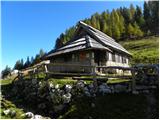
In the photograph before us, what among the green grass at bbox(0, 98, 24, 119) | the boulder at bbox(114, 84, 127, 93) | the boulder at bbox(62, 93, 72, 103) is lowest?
the green grass at bbox(0, 98, 24, 119)

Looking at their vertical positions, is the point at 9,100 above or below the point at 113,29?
below

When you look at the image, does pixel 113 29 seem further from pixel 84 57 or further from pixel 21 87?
pixel 21 87

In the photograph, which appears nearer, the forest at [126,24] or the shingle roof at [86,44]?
the shingle roof at [86,44]

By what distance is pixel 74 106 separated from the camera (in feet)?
64.4

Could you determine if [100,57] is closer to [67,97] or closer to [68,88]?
[68,88]

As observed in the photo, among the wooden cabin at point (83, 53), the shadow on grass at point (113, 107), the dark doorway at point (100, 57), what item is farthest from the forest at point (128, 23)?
the shadow on grass at point (113, 107)

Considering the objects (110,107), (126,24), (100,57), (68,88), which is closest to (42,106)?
(68,88)

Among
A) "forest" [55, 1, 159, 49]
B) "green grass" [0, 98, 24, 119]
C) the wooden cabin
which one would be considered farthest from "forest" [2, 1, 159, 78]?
"green grass" [0, 98, 24, 119]

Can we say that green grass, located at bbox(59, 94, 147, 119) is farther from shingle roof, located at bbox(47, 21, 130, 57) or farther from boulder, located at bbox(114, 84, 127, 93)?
shingle roof, located at bbox(47, 21, 130, 57)

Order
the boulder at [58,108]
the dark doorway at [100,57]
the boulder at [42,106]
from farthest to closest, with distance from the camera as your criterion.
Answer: the dark doorway at [100,57], the boulder at [42,106], the boulder at [58,108]

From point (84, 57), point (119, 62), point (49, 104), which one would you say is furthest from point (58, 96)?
point (119, 62)

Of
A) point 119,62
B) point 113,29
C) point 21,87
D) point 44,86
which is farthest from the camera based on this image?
point 113,29

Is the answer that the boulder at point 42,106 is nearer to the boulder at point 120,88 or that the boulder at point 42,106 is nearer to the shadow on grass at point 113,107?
the shadow on grass at point 113,107

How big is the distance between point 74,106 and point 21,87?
8.42 meters
